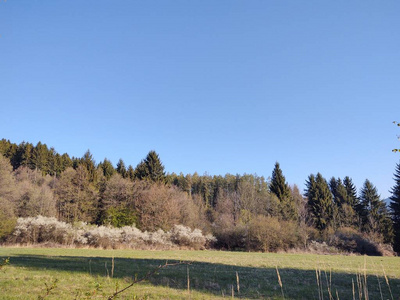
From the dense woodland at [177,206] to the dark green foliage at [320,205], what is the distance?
180mm

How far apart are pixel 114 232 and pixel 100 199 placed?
1290 centimetres

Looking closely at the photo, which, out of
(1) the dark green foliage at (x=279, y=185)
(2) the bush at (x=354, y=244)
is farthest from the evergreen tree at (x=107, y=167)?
(2) the bush at (x=354, y=244)

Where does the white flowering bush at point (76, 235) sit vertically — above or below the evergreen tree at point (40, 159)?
below

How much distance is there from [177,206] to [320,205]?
29473 millimetres

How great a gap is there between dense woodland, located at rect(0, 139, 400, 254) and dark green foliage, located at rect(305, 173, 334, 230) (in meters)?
0.18

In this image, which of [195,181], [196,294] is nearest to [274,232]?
[196,294]

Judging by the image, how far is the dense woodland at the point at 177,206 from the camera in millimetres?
29344

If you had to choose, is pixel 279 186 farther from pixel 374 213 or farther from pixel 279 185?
pixel 374 213

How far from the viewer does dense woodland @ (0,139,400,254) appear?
1155 inches

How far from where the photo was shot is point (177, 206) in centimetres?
3416

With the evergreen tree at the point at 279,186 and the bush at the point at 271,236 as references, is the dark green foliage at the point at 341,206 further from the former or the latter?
the bush at the point at 271,236

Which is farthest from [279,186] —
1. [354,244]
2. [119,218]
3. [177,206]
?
[119,218]

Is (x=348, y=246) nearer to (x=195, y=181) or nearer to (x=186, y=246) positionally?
(x=186, y=246)

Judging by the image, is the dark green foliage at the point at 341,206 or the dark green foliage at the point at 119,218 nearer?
the dark green foliage at the point at 119,218
